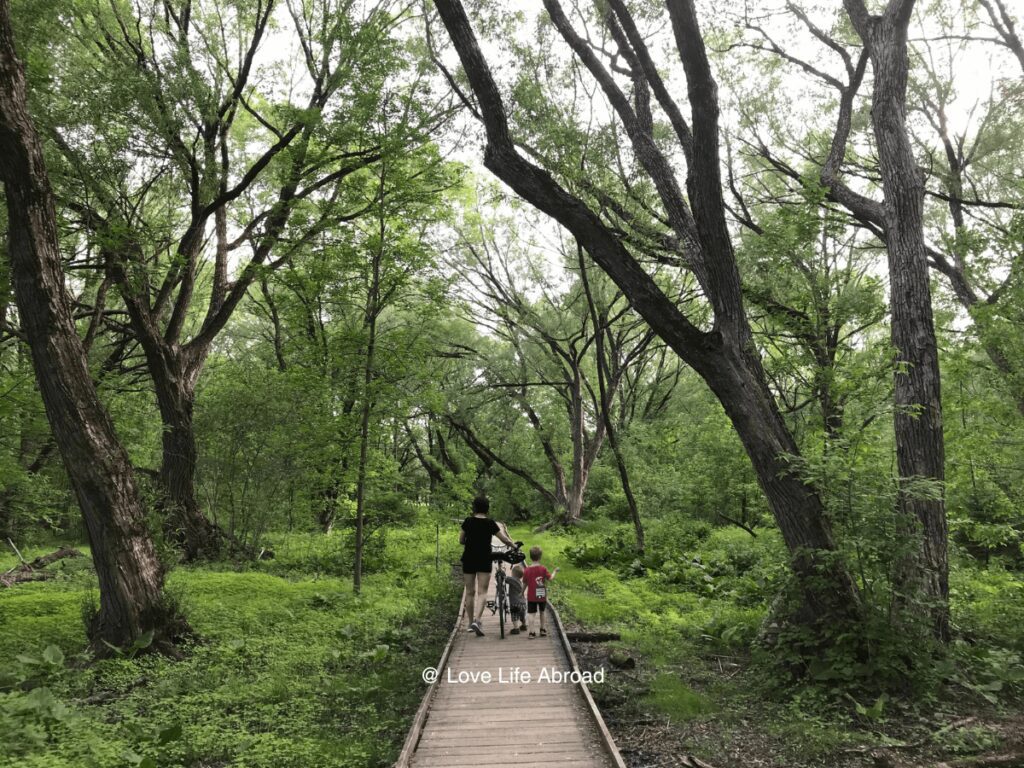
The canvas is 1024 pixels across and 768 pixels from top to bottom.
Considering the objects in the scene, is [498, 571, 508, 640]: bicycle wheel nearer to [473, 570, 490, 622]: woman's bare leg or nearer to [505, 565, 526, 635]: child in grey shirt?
[505, 565, 526, 635]: child in grey shirt

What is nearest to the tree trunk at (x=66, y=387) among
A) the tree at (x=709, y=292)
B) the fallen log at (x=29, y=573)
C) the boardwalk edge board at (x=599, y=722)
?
the boardwalk edge board at (x=599, y=722)

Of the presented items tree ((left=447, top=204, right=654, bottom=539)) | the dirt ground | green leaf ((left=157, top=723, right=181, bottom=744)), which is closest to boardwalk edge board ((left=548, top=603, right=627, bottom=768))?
the dirt ground

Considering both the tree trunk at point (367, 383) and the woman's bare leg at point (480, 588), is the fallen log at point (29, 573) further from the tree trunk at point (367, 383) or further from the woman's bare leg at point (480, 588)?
the woman's bare leg at point (480, 588)

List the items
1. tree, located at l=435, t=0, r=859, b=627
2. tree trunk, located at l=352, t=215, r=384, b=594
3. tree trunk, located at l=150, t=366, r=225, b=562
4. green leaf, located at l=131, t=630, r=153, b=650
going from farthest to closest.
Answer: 1. tree trunk, located at l=150, t=366, r=225, b=562
2. tree trunk, located at l=352, t=215, r=384, b=594
3. green leaf, located at l=131, t=630, r=153, b=650
4. tree, located at l=435, t=0, r=859, b=627

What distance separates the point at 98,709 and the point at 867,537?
763 centimetres

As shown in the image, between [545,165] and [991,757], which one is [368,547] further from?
[991,757]

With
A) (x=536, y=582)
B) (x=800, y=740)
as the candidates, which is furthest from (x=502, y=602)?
(x=800, y=740)

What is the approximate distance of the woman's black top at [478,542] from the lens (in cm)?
851

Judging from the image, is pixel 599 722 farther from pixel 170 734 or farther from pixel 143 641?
pixel 143 641

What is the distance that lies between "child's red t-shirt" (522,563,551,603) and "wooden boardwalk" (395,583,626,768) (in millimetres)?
785

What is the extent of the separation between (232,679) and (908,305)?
920 cm

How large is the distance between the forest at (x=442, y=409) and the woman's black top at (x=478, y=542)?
4.83 feet

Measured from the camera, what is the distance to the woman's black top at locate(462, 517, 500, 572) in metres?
8.51

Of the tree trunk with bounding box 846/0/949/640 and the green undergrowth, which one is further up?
the tree trunk with bounding box 846/0/949/640
